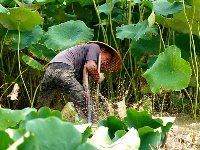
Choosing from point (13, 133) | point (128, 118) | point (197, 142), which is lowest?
point (197, 142)

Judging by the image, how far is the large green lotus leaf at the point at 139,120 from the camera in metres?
2.10

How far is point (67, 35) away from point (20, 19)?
2.06 feet

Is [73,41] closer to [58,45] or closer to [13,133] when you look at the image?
[58,45]

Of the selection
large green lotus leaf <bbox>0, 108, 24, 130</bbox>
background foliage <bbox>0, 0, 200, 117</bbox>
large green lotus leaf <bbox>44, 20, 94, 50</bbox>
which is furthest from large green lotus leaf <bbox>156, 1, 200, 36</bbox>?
large green lotus leaf <bbox>0, 108, 24, 130</bbox>

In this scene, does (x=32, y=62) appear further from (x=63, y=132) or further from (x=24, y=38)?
(x=63, y=132)

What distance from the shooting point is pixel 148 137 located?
191 cm

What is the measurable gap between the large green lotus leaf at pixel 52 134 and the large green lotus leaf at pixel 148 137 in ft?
1.84

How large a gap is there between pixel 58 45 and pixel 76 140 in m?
4.99

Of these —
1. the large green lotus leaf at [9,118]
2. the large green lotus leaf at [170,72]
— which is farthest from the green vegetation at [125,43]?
the large green lotus leaf at [9,118]

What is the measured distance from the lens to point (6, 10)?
19.4 ft

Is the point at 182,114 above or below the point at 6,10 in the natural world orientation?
below

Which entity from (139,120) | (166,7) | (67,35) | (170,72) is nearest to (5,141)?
(139,120)

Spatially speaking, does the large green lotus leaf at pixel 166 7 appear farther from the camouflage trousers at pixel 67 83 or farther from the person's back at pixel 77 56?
the camouflage trousers at pixel 67 83

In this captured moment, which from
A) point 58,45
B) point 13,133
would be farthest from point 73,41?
point 13,133
